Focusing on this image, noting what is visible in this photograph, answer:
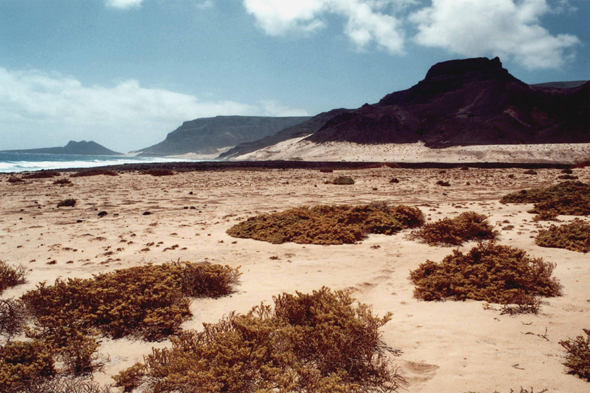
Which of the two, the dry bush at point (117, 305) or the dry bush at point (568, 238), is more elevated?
the dry bush at point (568, 238)

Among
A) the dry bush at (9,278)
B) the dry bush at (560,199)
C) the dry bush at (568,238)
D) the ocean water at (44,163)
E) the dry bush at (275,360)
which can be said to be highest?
the ocean water at (44,163)

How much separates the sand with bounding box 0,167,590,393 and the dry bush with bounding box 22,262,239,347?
0.22 metres

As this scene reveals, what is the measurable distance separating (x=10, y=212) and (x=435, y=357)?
43.4 feet

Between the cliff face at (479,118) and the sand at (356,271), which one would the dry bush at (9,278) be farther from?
the cliff face at (479,118)

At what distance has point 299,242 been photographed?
24.5 ft

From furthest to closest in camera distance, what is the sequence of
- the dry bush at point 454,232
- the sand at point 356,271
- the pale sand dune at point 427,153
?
1. the pale sand dune at point 427,153
2. the dry bush at point 454,232
3. the sand at point 356,271

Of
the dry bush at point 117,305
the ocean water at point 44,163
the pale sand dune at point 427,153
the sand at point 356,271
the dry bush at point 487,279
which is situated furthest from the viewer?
the ocean water at point 44,163

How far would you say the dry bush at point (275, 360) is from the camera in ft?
9.16

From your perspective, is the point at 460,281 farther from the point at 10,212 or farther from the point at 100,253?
the point at 10,212

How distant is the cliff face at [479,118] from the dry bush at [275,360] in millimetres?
70349

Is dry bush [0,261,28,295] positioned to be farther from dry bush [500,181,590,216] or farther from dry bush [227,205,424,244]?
dry bush [500,181,590,216]

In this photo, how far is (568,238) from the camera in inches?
255

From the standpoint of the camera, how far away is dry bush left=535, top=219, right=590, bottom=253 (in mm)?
6209

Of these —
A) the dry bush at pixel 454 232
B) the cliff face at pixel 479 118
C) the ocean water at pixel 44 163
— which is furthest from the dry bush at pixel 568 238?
the cliff face at pixel 479 118
